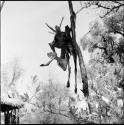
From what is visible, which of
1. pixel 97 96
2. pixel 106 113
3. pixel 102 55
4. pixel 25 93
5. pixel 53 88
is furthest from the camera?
pixel 53 88

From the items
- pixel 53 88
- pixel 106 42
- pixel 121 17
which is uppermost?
pixel 121 17

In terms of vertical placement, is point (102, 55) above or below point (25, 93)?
above

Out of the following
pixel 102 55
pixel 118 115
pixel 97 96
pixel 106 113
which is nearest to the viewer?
pixel 118 115

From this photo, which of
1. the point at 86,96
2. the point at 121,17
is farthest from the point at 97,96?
the point at 121,17

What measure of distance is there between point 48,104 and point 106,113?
1.58ft

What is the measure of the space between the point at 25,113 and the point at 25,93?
19 centimetres

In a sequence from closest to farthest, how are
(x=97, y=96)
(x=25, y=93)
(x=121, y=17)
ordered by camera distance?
(x=97, y=96)
(x=25, y=93)
(x=121, y=17)

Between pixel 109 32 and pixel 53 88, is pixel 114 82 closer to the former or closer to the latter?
pixel 109 32

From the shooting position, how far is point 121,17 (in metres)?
25.7

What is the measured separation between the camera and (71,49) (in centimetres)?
239

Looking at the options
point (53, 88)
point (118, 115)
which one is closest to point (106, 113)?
point (118, 115)

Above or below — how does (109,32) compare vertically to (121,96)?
above

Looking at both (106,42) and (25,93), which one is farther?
(106,42)

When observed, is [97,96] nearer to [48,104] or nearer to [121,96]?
[121,96]
